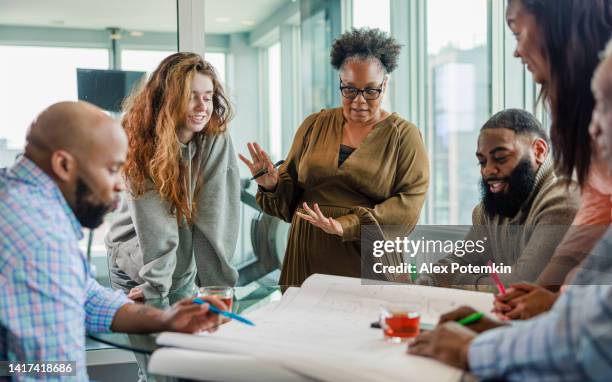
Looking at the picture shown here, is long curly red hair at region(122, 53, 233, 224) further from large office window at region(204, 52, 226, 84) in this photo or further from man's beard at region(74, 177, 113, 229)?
large office window at region(204, 52, 226, 84)

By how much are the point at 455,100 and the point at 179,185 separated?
2411mm

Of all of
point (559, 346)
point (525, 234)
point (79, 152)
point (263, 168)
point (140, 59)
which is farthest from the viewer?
point (140, 59)

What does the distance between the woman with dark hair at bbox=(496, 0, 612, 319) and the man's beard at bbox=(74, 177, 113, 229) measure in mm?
968

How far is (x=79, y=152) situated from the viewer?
1.48 m

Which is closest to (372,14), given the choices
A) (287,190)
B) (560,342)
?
(287,190)

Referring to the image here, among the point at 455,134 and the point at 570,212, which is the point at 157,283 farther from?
the point at 455,134

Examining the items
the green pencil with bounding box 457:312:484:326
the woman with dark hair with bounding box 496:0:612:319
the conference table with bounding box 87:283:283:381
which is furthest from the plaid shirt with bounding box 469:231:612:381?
the conference table with bounding box 87:283:283:381

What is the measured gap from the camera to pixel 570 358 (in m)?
1.12

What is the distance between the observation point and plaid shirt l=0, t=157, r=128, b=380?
4.44 ft

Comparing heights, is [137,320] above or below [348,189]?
below

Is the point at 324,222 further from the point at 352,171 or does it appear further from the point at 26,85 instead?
the point at 26,85

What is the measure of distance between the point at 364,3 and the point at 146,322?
364 centimetres

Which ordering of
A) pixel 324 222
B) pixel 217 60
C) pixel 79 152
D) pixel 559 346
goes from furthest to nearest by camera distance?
1. pixel 217 60
2. pixel 324 222
3. pixel 79 152
4. pixel 559 346

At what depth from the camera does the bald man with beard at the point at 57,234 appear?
1.36 meters
